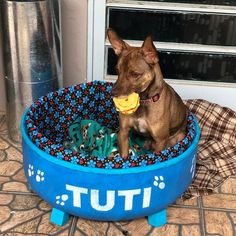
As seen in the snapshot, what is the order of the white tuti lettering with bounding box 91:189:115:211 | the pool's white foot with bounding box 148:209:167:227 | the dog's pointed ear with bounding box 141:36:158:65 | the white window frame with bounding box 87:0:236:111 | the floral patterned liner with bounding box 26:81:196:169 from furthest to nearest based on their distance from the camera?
the white window frame with bounding box 87:0:236:111 < the pool's white foot with bounding box 148:209:167:227 < the floral patterned liner with bounding box 26:81:196:169 < the white tuti lettering with bounding box 91:189:115:211 < the dog's pointed ear with bounding box 141:36:158:65

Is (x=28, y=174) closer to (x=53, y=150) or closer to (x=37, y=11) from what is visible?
(x=53, y=150)

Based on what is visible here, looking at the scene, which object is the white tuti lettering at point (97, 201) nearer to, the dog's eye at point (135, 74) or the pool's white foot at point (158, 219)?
the pool's white foot at point (158, 219)

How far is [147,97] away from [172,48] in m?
0.99

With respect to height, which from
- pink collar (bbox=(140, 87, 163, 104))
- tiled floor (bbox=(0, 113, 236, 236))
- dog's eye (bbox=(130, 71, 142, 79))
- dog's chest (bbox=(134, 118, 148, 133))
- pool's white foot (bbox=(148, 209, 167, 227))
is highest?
dog's eye (bbox=(130, 71, 142, 79))

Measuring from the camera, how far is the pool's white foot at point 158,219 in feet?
7.45

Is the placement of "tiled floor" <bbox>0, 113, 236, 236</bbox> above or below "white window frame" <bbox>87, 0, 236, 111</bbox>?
below

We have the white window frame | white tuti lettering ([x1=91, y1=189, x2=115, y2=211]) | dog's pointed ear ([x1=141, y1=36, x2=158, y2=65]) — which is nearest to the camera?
dog's pointed ear ([x1=141, y1=36, x2=158, y2=65])

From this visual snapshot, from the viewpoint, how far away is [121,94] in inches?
78.0

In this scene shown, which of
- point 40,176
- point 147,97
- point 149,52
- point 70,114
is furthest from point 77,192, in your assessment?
point 70,114

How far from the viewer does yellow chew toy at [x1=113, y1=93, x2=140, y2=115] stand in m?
2.08

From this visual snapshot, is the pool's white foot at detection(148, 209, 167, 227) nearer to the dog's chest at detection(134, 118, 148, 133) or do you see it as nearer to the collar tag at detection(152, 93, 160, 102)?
the dog's chest at detection(134, 118, 148, 133)

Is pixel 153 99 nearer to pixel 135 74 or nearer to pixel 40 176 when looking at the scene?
pixel 135 74

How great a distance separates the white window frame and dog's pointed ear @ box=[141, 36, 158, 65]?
1.09 metres

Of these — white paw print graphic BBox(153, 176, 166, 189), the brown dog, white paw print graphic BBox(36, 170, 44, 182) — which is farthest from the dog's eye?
white paw print graphic BBox(36, 170, 44, 182)
